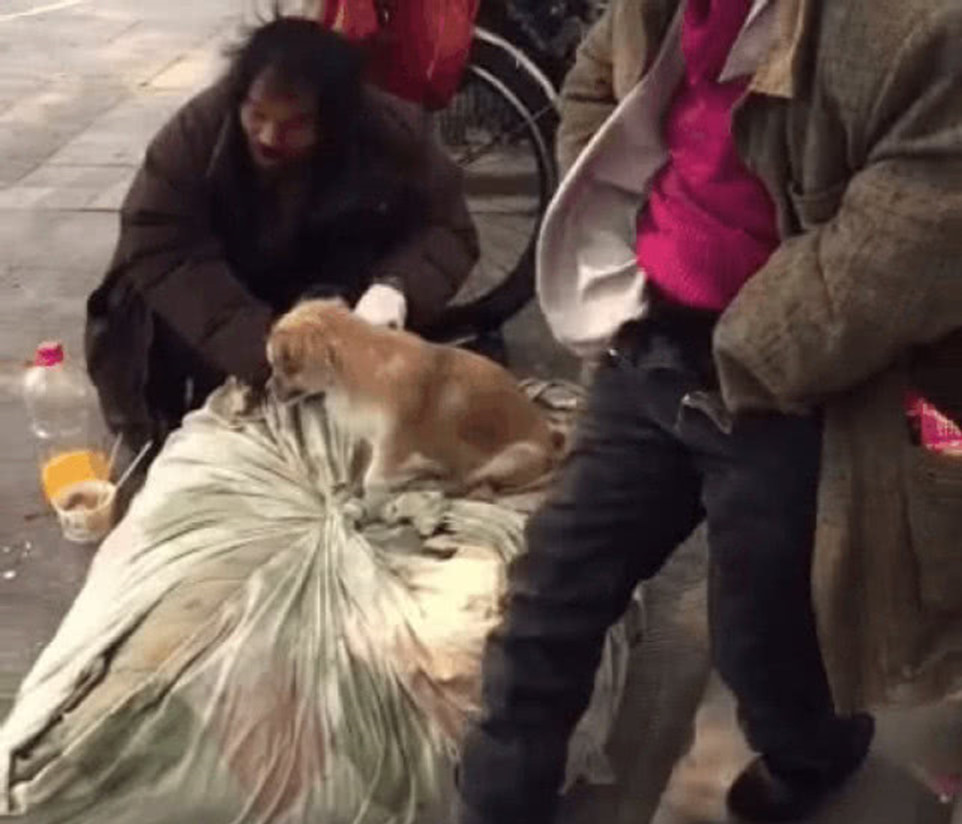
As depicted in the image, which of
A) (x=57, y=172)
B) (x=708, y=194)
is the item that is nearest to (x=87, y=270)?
(x=57, y=172)

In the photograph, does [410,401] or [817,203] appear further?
[410,401]

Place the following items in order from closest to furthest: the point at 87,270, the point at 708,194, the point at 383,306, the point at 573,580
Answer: the point at 708,194, the point at 573,580, the point at 383,306, the point at 87,270

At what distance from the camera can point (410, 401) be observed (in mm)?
3305

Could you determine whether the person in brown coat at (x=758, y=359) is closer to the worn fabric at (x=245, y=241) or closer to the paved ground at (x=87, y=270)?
the paved ground at (x=87, y=270)

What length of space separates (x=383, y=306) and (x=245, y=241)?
0.36 meters

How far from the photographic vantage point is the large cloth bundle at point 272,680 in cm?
279

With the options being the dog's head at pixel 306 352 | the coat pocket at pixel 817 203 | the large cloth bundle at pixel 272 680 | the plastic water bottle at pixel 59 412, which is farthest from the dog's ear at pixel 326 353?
the coat pocket at pixel 817 203

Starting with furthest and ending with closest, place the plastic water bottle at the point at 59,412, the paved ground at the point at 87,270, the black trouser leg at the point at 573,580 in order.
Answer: the plastic water bottle at the point at 59,412 → the paved ground at the point at 87,270 → the black trouser leg at the point at 573,580

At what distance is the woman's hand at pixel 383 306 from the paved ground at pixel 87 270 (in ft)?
2.64

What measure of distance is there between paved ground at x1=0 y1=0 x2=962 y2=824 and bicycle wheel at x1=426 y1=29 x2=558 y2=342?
19 centimetres

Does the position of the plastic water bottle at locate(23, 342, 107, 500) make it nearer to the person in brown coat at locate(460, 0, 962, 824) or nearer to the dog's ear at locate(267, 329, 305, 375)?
the dog's ear at locate(267, 329, 305, 375)

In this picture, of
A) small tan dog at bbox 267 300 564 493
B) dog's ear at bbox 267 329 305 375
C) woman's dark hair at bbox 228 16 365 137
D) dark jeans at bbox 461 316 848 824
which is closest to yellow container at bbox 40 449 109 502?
small tan dog at bbox 267 300 564 493

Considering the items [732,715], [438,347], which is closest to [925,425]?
[732,715]

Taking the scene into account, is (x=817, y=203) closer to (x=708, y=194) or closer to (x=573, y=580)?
(x=708, y=194)
